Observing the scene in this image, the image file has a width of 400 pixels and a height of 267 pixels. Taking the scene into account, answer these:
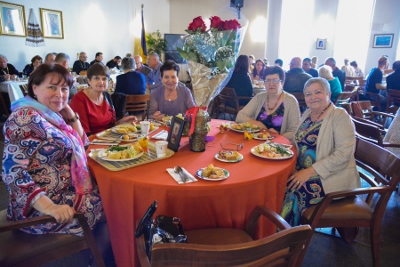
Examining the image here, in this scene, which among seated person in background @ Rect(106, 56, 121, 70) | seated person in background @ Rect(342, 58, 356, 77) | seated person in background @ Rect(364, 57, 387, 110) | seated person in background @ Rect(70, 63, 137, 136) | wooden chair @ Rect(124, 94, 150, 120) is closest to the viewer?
seated person in background @ Rect(70, 63, 137, 136)

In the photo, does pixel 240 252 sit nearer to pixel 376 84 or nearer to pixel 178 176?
pixel 178 176

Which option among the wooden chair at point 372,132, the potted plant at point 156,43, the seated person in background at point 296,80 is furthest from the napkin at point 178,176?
the potted plant at point 156,43

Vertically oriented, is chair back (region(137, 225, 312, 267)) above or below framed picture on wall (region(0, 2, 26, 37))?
below

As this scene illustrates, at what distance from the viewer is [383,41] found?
8125mm

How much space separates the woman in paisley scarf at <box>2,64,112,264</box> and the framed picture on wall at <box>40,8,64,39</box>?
608cm

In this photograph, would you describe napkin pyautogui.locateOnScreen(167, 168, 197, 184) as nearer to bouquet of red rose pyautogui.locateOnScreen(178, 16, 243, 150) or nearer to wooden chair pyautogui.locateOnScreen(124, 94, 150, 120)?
bouquet of red rose pyautogui.locateOnScreen(178, 16, 243, 150)

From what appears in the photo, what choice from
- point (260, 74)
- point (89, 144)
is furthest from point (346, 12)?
point (89, 144)

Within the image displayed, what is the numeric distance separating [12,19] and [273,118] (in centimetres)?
618

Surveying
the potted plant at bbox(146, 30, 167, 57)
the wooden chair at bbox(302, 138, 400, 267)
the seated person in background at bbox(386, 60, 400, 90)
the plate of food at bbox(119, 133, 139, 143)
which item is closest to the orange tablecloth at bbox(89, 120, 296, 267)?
the wooden chair at bbox(302, 138, 400, 267)

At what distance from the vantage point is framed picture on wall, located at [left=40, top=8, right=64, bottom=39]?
6355mm

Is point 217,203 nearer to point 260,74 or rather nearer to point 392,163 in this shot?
point 392,163

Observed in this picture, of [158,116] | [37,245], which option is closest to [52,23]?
[158,116]

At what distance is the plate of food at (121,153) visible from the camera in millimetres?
1463

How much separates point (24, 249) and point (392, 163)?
1904 millimetres
